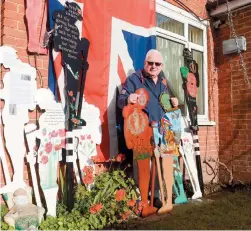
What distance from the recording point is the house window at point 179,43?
5324 mm

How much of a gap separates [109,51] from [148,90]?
0.78 m

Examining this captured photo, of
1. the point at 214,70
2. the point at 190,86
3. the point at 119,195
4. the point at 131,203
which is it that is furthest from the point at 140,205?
the point at 214,70

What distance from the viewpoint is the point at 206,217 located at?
385 centimetres

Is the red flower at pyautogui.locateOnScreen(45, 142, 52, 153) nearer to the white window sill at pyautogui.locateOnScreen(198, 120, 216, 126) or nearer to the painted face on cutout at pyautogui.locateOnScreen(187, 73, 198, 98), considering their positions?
the painted face on cutout at pyautogui.locateOnScreen(187, 73, 198, 98)

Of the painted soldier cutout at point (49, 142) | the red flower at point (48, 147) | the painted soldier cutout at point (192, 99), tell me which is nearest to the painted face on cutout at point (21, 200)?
the painted soldier cutout at point (49, 142)

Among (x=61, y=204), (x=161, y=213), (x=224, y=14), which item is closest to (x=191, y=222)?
(x=161, y=213)

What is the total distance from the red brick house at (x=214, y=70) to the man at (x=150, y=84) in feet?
3.51

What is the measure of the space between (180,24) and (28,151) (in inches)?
148

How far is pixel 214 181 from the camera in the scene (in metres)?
6.10

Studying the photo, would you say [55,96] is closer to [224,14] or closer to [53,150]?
[53,150]

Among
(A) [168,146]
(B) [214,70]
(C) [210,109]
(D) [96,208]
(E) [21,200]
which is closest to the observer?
(E) [21,200]

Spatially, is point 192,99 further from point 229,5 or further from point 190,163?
point 229,5

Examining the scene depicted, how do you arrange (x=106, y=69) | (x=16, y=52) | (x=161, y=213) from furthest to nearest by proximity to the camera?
1. (x=106, y=69)
2. (x=161, y=213)
3. (x=16, y=52)

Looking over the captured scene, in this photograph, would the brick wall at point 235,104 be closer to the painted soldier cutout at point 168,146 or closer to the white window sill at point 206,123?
the white window sill at point 206,123
